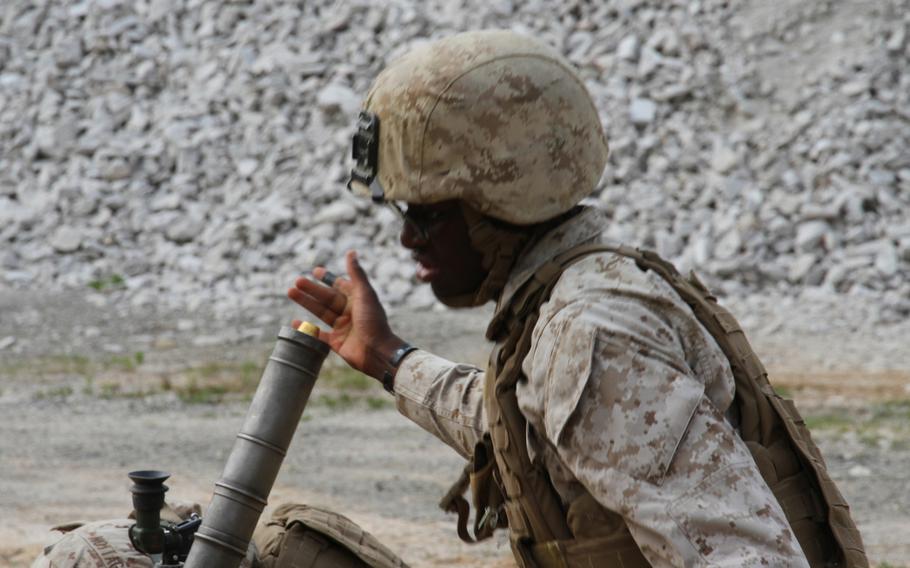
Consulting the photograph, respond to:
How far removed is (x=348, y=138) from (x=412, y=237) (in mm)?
12192

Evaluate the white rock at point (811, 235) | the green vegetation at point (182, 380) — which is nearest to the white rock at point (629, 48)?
the white rock at point (811, 235)

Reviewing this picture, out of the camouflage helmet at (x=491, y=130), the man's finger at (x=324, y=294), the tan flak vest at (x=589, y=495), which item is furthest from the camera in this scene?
the man's finger at (x=324, y=294)

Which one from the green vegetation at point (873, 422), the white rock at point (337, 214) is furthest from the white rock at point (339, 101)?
the green vegetation at point (873, 422)

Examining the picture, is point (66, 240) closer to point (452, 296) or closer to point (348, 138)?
point (348, 138)

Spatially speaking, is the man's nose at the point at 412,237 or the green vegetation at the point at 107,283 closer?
the man's nose at the point at 412,237

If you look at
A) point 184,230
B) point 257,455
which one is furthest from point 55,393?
point 257,455

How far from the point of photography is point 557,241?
94.8 inches

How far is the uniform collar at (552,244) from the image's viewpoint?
2.39 m

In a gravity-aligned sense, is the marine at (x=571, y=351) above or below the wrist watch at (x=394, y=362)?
above

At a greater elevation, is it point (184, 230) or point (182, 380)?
point (182, 380)

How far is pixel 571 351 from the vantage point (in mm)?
2123

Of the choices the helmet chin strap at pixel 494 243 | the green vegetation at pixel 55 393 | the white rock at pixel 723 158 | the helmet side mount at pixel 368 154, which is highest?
the helmet side mount at pixel 368 154

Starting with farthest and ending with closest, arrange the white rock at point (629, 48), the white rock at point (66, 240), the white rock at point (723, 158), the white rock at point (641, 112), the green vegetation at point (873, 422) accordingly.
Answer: the white rock at point (629, 48), the white rock at point (66, 240), the white rock at point (641, 112), the white rock at point (723, 158), the green vegetation at point (873, 422)

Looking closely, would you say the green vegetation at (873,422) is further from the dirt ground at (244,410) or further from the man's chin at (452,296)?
the man's chin at (452,296)
